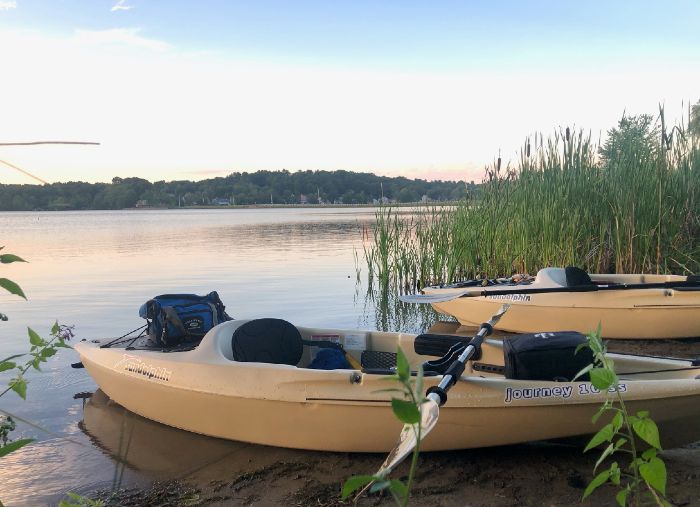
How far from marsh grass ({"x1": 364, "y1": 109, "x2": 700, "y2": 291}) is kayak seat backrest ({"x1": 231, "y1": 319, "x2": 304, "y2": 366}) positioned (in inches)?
211

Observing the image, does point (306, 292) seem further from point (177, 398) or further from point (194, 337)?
point (177, 398)

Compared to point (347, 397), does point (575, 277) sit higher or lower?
higher

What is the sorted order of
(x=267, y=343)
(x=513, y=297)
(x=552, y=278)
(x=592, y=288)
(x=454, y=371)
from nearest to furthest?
(x=454, y=371)
(x=267, y=343)
(x=592, y=288)
(x=552, y=278)
(x=513, y=297)

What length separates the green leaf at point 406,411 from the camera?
3.93 feet

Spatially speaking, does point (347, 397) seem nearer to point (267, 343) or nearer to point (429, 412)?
point (267, 343)

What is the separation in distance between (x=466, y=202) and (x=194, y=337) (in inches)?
259

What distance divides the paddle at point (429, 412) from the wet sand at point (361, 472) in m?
0.78

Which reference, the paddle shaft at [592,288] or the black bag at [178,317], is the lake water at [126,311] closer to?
the black bag at [178,317]

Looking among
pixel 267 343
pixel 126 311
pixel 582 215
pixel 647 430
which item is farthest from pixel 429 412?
pixel 126 311

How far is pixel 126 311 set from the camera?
38.7ft

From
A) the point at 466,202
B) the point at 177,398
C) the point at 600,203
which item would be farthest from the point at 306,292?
the point at 177,398

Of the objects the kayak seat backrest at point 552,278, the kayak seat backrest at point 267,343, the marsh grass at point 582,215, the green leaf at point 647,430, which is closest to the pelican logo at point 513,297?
the kayak seat backrest at point 552,278

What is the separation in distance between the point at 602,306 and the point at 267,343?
14.5 feet

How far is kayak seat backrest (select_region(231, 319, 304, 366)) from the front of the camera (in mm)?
→ 5062
